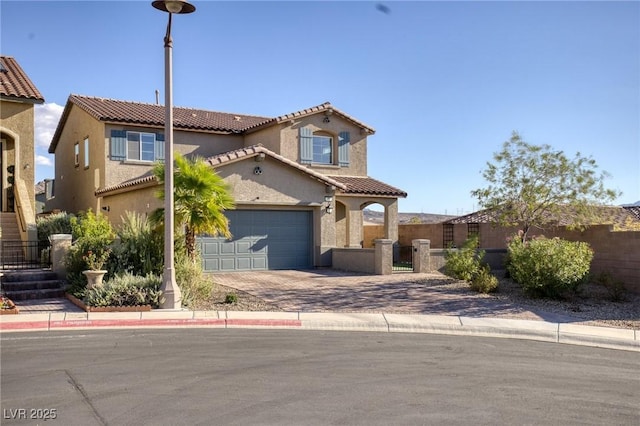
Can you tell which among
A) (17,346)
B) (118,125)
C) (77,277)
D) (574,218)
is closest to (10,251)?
(77,277)

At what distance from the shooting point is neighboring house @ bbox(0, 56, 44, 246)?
66.9ft

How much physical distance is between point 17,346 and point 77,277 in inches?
233

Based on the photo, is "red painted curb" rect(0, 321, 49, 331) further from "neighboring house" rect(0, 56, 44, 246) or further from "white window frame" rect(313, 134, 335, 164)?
"white window frame" rect(313, 134, 335, 164)

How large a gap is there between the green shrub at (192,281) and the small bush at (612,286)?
10.9 m

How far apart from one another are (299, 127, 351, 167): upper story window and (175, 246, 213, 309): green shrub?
12.4 m

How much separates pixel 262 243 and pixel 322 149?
7478 millimetres

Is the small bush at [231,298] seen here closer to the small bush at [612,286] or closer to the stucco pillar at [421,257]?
the stucco pillar at [421,257]

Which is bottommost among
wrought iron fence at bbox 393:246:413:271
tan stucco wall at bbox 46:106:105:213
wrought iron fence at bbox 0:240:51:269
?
wrought iron fence at bbox 393:246:413:271

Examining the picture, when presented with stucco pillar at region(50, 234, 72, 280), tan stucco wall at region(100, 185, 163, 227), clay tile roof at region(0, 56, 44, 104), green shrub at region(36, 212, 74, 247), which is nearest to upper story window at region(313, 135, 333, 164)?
tan stucco wall at region(100, 185, 163, 227)

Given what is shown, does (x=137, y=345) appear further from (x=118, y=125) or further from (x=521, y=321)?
(x=118, y=125)

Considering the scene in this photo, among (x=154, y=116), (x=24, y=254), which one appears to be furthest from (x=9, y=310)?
(x=154, y=116)

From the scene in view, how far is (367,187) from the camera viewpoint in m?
27.2

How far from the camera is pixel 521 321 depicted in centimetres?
1291

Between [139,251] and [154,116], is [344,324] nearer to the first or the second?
[139,251]
